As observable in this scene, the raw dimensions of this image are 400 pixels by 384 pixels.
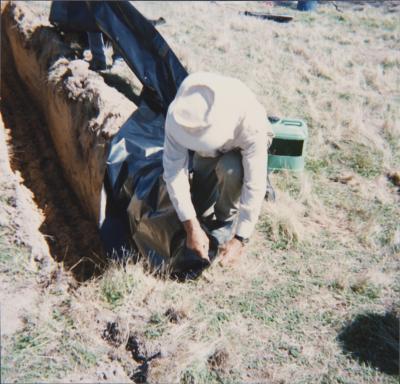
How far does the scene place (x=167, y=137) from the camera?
2562mm

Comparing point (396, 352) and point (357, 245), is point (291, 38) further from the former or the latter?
point (396, 352)

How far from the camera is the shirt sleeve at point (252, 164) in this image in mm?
2521

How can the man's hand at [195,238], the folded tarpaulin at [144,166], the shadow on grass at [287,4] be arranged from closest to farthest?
1. the man's hand at [195,238]
2. the folded tarpaulin at [144,166]
3. the shadow on grass at [287,4]

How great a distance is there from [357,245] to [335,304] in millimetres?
729

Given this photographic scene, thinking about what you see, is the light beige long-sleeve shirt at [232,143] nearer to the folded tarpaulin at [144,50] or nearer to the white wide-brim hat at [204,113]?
the white wide-brim hat at [204,113]

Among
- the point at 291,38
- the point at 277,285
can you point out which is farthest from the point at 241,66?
the point at 277,285

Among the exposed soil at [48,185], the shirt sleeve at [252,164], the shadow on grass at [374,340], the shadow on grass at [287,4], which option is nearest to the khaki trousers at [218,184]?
the shirt sleeve at [252,164]

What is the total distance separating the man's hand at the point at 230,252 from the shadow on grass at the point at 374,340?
2.62ft

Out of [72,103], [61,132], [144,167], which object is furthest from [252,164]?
[61,132]

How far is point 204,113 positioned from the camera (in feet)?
7.29

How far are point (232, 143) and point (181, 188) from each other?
405mm

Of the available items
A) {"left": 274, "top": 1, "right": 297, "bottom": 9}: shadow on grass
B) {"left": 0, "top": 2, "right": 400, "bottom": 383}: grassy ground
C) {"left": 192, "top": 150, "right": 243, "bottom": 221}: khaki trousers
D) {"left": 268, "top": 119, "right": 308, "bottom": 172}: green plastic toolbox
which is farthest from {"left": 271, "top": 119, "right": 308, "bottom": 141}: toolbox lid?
{"left": 274, "top": 1, "right": 297, "bottom": 9}: shadow on grass

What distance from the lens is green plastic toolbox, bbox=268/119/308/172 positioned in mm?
4098

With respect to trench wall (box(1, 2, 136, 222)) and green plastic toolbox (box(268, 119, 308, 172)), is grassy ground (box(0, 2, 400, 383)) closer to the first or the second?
green plastic toolbox (box(268, 119, 308, 172))
